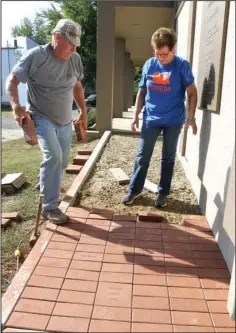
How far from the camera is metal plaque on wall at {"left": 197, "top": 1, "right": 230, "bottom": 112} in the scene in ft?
9.60

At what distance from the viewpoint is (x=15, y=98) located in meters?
3.06

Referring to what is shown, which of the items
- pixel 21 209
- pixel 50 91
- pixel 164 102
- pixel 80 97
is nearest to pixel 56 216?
pixel 21 209

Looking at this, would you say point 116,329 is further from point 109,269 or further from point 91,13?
point 91,13

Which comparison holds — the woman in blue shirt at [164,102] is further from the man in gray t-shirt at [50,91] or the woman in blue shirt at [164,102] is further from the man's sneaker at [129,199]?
the man in gray t-shirt at [50,91]

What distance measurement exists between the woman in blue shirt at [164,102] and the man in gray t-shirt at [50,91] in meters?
0.79

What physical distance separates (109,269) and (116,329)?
644mm

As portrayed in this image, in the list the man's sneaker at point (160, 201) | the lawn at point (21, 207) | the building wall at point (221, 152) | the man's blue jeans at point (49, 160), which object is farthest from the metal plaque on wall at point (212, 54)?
the lawn at point (21, 207)

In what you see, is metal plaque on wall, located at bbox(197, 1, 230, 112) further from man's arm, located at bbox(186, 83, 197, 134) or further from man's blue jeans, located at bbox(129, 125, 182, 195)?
man's blue jeans, located at bbox(129, 125, 182, 195)

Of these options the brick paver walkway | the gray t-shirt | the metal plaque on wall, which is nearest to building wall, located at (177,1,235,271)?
the metal plaque on wall

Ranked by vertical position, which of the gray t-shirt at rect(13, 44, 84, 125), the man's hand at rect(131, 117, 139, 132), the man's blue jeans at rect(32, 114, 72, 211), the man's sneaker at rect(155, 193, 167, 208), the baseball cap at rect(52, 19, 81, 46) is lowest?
the man's sneaker at rect(155, 193, 167, 208)

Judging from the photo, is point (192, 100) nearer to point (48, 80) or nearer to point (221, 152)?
point (221, 152)

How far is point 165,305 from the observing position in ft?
7.38

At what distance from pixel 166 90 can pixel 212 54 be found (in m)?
0.56

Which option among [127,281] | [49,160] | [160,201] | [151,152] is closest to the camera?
[127,281]
